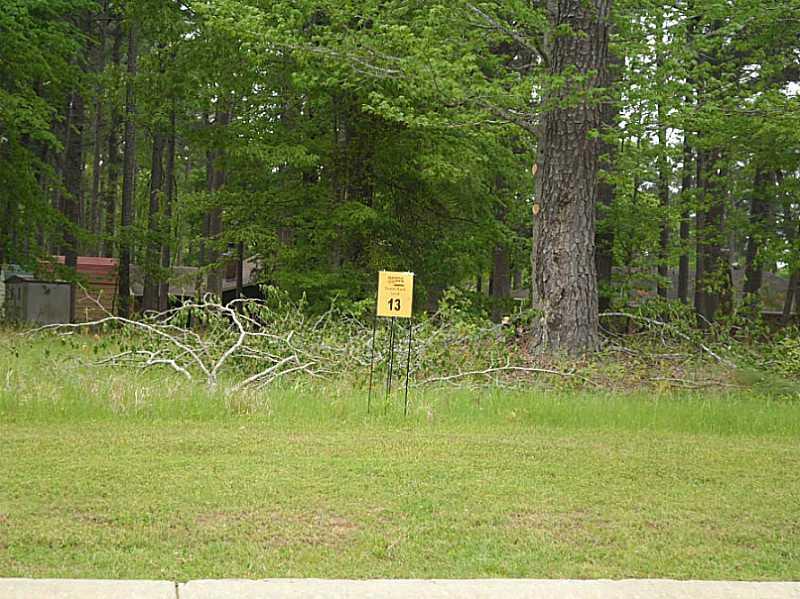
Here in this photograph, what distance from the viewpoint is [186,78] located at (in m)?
22.5

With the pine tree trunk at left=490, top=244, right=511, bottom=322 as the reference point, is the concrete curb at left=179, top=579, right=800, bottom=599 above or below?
below

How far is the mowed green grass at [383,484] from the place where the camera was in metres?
5.53

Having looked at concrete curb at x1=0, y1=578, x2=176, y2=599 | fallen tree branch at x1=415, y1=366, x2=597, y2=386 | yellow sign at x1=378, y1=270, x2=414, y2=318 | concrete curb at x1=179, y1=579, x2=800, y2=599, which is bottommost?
concrete curb at x1=0, y1=578, x2=176, y2=599

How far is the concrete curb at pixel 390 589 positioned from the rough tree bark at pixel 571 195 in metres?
10.0

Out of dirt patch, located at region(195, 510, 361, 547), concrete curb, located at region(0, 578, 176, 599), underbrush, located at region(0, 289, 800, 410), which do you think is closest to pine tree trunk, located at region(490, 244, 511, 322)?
underbrush, located at region(0, 289, 800, 410)

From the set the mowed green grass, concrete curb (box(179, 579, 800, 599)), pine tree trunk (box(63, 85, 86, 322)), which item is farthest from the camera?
pine tree trunk (box(63, 85, 86, 322))

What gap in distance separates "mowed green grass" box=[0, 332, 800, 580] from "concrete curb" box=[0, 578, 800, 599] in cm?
21

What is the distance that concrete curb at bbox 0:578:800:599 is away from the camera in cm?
479

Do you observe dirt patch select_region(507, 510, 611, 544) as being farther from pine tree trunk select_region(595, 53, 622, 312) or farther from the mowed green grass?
pine tree trunk select_region(595, 53, 622, 312)

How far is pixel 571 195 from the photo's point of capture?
1535 centimetres

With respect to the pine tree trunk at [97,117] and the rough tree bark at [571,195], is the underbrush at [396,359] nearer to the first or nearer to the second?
the rough tree bark at [571,195]

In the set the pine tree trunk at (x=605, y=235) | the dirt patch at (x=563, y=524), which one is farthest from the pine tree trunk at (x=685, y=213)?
the dirt patch at (x=563, y=524)

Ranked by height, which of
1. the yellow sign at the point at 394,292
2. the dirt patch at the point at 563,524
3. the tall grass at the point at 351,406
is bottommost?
the dirt patch at the point at 563,524

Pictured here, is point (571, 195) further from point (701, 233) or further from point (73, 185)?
point (73, 185)
